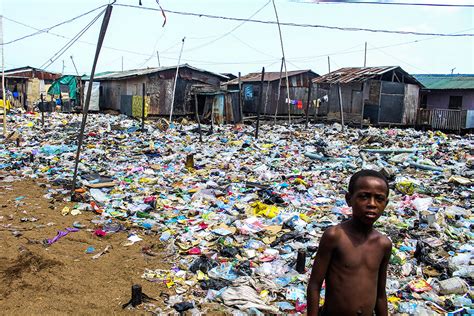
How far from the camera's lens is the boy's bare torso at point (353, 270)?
6.45ft

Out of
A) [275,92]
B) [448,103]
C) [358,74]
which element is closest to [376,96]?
[358,74]

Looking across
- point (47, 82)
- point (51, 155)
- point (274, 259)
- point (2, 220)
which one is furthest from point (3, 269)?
point (47, 82)

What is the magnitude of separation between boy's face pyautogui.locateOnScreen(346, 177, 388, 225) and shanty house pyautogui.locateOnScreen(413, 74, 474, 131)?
20.2 m

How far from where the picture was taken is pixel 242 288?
359 cm

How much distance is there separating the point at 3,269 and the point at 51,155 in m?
6.96

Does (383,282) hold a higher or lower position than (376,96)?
lower

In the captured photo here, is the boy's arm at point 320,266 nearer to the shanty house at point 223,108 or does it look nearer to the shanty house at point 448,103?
the shanty house at point 223,108

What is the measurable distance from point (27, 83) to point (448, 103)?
27.4m

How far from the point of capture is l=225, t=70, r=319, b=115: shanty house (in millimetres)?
21703

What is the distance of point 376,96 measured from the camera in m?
19.9

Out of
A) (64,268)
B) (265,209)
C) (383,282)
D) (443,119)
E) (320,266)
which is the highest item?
(443,119)

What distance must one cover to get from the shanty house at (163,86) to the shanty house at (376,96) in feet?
21.4

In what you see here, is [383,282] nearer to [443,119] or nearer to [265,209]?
[265,209]

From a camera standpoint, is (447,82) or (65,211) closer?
(65,211)
